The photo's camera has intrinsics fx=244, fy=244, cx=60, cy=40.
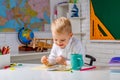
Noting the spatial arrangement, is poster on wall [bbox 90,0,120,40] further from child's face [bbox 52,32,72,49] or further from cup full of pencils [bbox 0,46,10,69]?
cup full of pencils [bbox 0,46,10,69]

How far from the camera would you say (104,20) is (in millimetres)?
3615

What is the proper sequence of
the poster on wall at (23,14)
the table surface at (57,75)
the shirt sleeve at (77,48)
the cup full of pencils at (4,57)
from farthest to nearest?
the poster on wall at (23,14) → the shirt sleeve at (77,48) → the cup full of pencils at (4,57) → the table surface at (57,75)

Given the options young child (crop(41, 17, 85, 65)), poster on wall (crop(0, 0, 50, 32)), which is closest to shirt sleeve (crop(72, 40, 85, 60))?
young child (crop(41, 17, 85, 65))

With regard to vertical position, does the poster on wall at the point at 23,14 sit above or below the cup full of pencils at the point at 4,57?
above

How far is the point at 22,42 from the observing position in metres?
3.60

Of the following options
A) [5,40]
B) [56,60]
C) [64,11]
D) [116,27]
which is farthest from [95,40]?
[56,60]

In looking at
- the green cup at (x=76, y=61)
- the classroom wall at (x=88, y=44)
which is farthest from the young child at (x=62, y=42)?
the classroom wall at (x=88, y=44)

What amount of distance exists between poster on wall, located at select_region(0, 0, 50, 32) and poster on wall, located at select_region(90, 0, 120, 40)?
75cm

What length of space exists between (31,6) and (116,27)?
132 centimetres

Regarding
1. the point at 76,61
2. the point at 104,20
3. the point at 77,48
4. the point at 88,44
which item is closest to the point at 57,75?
the point at 76,61

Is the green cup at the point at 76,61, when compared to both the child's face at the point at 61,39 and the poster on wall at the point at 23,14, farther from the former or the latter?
the poster on wall at the point at 23,14

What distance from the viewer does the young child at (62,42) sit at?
180cm

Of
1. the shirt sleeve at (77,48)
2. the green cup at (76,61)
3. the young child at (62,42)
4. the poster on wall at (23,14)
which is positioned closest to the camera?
the green cup at (76,61)

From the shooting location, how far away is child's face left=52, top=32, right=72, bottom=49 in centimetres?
187
